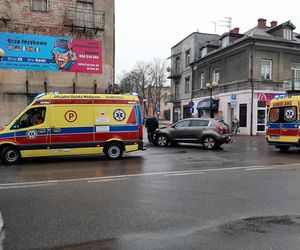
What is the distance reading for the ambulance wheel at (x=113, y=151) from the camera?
13.4m

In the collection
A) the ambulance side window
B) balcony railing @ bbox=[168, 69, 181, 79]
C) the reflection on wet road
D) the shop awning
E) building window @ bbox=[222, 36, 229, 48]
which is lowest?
the reflection on wet road

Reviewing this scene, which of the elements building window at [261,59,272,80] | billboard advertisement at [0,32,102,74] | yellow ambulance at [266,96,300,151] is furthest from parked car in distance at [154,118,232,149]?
building window at [261,59,272,80]

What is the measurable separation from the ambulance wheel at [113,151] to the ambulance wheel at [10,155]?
125 inches

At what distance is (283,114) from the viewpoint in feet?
54.9

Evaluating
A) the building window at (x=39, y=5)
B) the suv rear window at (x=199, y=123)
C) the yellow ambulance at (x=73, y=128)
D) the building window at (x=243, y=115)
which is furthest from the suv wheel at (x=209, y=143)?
the building window at (x=243, y=115)

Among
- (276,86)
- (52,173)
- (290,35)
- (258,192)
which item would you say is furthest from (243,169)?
(290,35)

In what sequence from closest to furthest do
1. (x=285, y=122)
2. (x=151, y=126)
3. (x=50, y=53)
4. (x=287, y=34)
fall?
(x=285, y=122)
(x=151, y=126)
(x=50, y=53)
(x=287, y=34)

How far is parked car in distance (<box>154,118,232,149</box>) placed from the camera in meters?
17.8

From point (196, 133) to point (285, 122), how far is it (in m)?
4.33

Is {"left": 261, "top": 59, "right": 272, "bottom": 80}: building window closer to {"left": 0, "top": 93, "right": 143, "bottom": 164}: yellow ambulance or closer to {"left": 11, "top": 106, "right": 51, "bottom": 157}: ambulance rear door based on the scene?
{"left": 0, "top": 93, "right": 143, "bottom": 164}: yellow ambulance

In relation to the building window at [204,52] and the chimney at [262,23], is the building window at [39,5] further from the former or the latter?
the chimney at [262,23]

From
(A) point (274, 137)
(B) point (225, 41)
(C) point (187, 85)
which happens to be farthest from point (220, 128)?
(C) point (187, 85)

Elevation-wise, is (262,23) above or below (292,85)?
above

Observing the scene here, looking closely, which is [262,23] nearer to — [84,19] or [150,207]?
[84,19]
